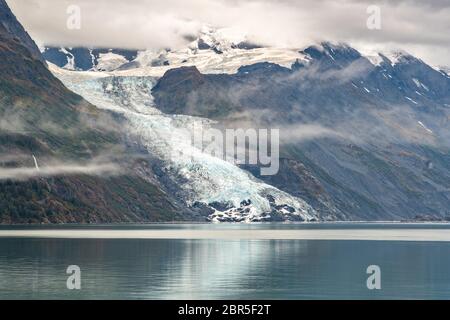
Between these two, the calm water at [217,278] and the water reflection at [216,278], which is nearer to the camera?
the calm water at [217,278]

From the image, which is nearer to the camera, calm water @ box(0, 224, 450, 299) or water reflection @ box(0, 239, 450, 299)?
calm water @ box(0, 224, 450, 299)

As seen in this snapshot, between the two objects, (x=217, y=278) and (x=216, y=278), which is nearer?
(x=216, y=278)
